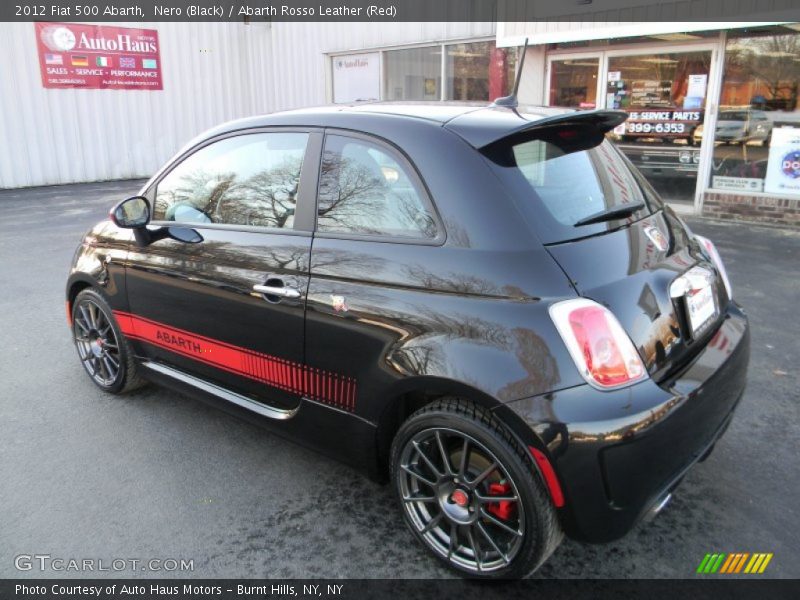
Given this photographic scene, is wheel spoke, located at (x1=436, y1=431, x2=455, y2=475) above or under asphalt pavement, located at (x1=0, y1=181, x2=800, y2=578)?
above

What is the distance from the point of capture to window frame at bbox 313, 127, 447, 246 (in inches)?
92.0

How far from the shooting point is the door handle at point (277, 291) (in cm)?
267

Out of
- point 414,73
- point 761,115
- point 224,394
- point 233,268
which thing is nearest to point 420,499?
point 224,394

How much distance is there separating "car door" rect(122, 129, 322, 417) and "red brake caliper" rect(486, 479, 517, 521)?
3.20ft

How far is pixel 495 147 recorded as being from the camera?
2.35 m

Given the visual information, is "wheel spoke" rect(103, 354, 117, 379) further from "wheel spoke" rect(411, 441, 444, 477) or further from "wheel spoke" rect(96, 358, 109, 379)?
"wheel spoke" rect(411, 441, 444, 477)

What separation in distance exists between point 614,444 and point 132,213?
2727 millimetres

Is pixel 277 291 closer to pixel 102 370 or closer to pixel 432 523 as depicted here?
pixel 432 523

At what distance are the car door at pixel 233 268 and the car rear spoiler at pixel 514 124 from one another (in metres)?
0.71

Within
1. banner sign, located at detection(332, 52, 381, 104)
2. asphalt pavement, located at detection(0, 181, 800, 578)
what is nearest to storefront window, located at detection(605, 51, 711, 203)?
banner sign, located at detection(332, 52, 381, 104)

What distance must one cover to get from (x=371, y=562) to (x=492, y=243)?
1.36 meters

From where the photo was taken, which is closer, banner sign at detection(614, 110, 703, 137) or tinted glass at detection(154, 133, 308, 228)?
tinted glass at detection(154, 133, 308, 228)
